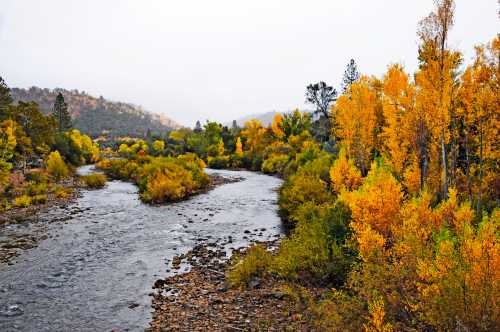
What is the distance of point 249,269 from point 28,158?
42.4 m

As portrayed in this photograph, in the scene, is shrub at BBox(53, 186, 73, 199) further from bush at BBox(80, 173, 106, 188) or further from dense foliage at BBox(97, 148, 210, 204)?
dense foliage at BBox(97, 148, 210, 204)

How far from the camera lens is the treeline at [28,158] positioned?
91.8 feet

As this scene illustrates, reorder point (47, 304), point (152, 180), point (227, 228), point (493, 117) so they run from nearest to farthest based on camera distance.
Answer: point (47, 304) < point (493, 117) < point (227, 228) < point (152, 180)

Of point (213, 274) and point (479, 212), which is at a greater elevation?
point (479, 212)

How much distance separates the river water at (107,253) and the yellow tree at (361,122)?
312 inches

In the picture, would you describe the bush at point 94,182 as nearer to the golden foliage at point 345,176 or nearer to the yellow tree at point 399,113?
the golden foliage at point 345,176

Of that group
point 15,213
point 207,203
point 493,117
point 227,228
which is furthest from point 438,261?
point 15,213

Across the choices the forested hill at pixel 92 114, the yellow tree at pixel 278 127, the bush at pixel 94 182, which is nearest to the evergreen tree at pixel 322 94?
the yellow tree at pixel 278 127

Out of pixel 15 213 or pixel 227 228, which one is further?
pixel 15 213

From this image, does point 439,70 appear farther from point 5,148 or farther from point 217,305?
point 5,148

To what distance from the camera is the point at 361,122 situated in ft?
88.9

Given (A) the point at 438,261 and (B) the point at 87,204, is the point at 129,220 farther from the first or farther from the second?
(A) the point at 438,261

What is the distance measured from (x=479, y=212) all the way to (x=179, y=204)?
803 inches

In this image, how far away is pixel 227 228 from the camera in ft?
65.6
